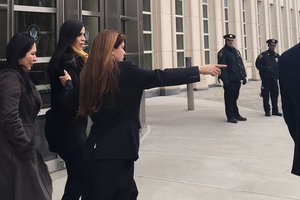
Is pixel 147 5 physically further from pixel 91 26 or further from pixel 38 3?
pixel 38 3

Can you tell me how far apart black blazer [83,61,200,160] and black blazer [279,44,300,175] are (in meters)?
0.73

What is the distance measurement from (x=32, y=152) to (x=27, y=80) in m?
0.57

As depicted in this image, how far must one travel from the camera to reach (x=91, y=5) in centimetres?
679

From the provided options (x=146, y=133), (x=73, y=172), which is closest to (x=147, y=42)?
(x=146, y=133)

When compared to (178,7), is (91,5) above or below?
below

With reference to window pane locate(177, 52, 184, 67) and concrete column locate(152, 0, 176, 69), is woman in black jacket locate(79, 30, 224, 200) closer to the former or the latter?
concrete column locate(152, 0, 176, 69)

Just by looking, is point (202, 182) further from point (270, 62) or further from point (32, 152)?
point (270, 62)

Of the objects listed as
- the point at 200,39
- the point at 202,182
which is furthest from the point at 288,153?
the point at 200,39

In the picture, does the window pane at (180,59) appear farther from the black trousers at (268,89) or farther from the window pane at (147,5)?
Answer: the black trousers at (268,89)

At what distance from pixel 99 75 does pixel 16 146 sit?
89cm

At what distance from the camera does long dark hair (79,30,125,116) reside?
2.64m

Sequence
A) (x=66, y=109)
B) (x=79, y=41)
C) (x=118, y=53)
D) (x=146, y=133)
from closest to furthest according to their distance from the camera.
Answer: (x=118, y=53)
(x=66, y=109)
(x=79, y=41)
(x=146, y=133)

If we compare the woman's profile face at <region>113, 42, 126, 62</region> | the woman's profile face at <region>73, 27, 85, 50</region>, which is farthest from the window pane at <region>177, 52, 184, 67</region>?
the woman's profile face at <region>113, 42, 126, 62</region>

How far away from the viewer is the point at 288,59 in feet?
6.54
